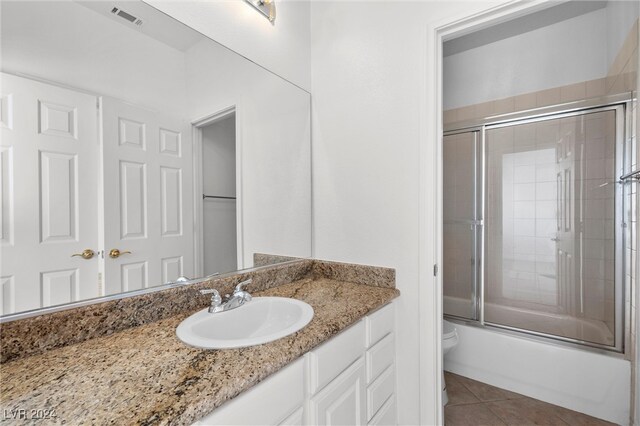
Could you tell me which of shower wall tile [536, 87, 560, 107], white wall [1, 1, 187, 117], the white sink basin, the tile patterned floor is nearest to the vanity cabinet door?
the white sink basin

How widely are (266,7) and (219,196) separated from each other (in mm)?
990

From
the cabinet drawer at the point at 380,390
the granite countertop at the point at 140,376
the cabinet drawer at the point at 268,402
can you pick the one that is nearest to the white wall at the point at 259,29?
the granite countertop at the point at 140,376

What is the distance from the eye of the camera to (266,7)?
1.48m

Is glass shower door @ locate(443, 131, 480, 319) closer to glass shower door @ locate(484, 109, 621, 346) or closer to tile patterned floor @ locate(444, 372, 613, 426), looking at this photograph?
glass shower door @ locate(484, 109, 621, 346)

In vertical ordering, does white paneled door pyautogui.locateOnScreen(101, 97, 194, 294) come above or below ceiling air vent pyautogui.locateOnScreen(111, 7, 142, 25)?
below

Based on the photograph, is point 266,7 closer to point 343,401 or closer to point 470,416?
point 343,401

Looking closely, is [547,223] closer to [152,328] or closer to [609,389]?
[609,389]

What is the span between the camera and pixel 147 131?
3.55 ft

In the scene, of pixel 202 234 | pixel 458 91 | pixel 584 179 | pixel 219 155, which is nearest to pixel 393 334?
pixel 202 234

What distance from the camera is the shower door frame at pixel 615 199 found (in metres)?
1.80

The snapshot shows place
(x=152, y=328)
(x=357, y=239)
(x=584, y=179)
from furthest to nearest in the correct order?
(x=584, y=179)
(x=357, y=239)
(x=152, y=328)

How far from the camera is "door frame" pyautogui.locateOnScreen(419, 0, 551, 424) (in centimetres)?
140

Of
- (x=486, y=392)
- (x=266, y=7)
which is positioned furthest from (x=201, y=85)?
(x=486, y=392)

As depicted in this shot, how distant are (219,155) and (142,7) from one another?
22.8 inches
